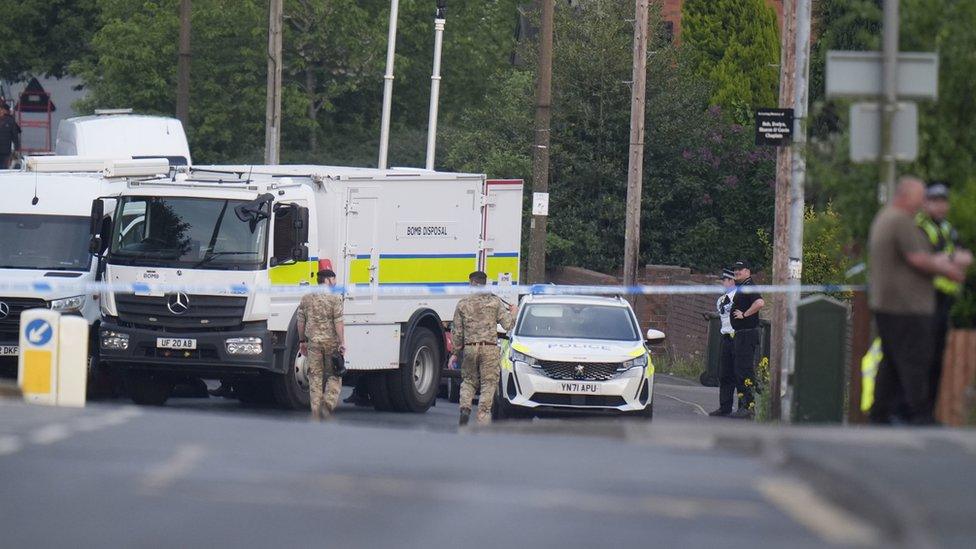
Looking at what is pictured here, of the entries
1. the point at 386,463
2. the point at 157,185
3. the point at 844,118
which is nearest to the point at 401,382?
the point at 157,185

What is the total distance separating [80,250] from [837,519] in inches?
596

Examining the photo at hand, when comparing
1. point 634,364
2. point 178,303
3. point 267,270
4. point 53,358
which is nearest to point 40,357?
point 53,358

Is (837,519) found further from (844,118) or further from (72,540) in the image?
(844,118)

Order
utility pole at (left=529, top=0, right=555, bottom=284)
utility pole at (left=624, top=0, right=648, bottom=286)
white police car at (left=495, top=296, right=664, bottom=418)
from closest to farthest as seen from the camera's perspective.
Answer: white police car at (left=495, top=296, right=664, bottom=418) < utility pole at (left=624, top=0, right=648, bottom=286) < utility pole at (left=529, top=0, right=555, bottom=284)

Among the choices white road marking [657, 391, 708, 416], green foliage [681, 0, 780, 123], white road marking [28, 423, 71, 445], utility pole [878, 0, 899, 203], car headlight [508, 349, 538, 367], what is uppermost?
green foliage [681, 0, 780, 123]

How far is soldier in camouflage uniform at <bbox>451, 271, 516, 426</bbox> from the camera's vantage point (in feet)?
59.6

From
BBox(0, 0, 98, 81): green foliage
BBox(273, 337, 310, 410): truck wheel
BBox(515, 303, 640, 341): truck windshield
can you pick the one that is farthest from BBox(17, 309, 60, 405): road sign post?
BBox(0, 0, 98, 81): green foliage

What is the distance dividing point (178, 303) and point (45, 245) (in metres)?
2.46

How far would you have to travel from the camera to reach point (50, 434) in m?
8.64

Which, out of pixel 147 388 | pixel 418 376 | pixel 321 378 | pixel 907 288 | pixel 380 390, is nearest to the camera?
pixel 907 288

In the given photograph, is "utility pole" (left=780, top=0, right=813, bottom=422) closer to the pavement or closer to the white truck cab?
the white truck cab

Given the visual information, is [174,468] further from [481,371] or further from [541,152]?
[541,152]

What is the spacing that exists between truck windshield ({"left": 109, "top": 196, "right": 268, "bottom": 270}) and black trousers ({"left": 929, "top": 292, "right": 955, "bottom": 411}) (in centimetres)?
980

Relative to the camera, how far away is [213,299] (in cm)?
1902
